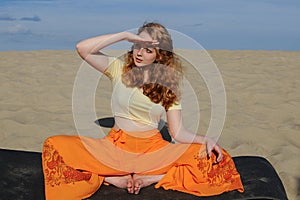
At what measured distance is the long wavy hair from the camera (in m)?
2.75

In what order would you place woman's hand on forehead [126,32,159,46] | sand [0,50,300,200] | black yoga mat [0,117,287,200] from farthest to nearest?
sand [0,50,300,200], black yoga mat [0,117,287,200], woman's hand on forehead [126,32,159,46]

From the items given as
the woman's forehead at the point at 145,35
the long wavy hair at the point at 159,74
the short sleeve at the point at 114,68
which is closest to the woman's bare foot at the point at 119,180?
the long wavy hair at the point at 159,74

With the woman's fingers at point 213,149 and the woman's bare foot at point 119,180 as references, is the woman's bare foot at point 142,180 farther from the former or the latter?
the woman's fingers at point 213,149

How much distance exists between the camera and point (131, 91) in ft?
9.30

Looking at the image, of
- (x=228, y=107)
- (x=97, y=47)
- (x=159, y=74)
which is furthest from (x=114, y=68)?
(x=228, y=107)

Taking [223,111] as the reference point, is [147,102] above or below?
above

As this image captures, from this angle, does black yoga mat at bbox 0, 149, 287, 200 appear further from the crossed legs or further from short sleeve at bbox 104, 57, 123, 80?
short sleeve at bbox 104, 57, 123, 80

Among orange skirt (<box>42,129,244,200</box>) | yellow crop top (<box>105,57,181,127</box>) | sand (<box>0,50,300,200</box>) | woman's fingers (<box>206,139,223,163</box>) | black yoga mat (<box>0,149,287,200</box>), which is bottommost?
sand (<box>0,50,300,200</box>)

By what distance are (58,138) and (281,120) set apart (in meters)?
3.44

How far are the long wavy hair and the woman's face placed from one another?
26mm

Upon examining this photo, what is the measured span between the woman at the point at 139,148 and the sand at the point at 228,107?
1.41 ft

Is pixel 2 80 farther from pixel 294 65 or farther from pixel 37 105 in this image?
pixel 294 65

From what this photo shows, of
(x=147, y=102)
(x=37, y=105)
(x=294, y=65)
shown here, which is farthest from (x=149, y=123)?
(x=294, y=65)

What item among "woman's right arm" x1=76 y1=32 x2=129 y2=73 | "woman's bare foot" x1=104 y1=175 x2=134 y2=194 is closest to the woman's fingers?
"woman's bare foot" x1=104 y1=175 x2=134 y2=194
